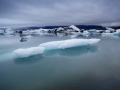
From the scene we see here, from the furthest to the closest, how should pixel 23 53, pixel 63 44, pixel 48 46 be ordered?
pixel 63 44
pixel 48 46
pixel 23 53

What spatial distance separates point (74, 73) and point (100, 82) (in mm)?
764

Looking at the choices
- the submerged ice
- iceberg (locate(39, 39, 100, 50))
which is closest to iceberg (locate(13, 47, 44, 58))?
the submerged ice

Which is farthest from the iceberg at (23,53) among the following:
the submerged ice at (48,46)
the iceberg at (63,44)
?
the iceberg at (63,44)

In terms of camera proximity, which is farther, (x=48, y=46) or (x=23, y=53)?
(x=48, y=46)

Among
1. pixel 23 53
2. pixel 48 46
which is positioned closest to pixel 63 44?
pixel 48 46

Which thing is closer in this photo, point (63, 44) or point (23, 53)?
point (23, 53)

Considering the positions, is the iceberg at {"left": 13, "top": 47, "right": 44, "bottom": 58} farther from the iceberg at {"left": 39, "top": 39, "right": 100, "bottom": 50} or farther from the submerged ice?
the iceberg at {"left": 39, "top": 39, "right": 100, "bottom": 50}

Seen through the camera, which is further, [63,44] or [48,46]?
[63,44]

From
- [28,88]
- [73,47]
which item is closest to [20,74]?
[28,88]

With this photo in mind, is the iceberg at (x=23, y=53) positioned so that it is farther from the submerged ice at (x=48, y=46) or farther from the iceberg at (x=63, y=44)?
the iceberg at (x=63, y=44)

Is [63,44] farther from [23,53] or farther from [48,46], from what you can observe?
[23,53]

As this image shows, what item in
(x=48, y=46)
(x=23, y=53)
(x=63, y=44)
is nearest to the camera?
(x=23, y=53)

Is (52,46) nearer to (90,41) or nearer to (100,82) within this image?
(90,41)

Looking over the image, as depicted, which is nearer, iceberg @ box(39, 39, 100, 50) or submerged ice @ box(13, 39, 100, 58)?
submerged ice @ box(13, 39, 100, 58)
